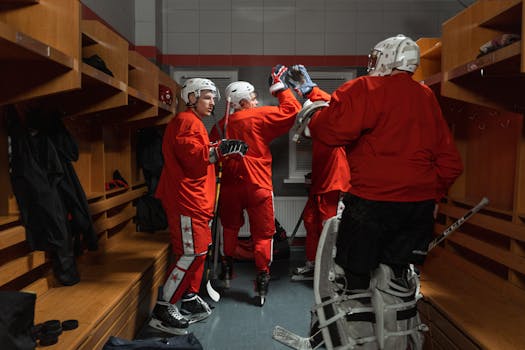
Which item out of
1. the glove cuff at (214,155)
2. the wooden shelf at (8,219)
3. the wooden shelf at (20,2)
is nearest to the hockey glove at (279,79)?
the glove cuff at (214,155)

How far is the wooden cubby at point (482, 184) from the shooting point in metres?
1.91

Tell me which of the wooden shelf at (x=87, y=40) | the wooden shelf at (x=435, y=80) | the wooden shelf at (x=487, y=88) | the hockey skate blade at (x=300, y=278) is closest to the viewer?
the wooden shelf at (x=487, y=88)

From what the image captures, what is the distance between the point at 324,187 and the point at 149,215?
1.60 meters

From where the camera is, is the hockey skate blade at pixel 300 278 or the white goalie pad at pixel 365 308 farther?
the hockey skate blade at pixel 300 278

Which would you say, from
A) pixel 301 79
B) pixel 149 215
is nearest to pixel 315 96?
pixel 301 79

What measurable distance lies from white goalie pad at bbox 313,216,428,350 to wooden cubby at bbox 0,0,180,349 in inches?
40.2

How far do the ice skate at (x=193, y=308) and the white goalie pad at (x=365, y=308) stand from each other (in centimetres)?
117

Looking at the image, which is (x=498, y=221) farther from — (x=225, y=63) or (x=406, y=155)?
(x=225, y=63)

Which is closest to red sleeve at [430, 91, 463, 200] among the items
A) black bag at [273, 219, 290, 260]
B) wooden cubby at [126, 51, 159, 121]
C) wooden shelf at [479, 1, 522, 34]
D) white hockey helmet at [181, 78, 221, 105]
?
wooden shelf at [479, 1, 522, 34]

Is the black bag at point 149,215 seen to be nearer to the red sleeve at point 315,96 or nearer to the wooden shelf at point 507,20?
the red sleeve at point 315,96

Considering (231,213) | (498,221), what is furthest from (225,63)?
(498,221)

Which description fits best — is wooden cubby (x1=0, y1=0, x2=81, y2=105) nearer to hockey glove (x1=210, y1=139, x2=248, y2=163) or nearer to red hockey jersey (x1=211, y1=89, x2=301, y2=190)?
hockey glove (x1=210, y1=139, x2=248, y2=163)

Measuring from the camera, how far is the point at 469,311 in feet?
6.67

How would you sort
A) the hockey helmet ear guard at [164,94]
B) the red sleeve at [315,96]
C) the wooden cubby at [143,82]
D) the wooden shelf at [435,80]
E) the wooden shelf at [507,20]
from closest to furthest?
the wooden shelf at [507,20], the wooden shelf at [435,80], the red sleeve at [315,96], the wooden cubby at [143,82], the hockey helmet ear guard at [164,94]
